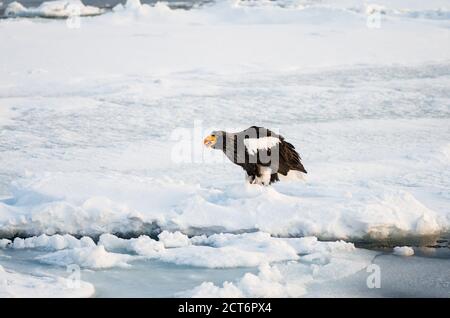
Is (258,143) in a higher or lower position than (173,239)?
higher

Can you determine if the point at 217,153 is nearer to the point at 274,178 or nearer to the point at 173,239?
the point at 274,178

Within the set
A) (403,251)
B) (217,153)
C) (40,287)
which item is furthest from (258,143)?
(40,287)

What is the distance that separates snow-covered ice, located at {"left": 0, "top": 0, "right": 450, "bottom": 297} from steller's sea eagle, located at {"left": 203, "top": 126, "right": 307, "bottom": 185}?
23 cm

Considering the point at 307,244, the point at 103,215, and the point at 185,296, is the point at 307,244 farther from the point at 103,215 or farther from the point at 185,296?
the point at 103,215

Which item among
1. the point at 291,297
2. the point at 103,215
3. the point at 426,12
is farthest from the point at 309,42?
the point at 291,297

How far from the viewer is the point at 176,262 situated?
16.8ft

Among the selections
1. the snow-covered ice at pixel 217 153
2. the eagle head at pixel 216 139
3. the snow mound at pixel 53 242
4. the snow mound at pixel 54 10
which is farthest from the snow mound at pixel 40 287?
the snow mound at pixel 54 10

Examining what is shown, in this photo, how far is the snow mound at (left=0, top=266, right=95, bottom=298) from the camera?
181 inches

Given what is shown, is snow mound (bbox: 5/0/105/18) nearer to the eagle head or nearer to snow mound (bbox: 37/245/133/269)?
the eagle head

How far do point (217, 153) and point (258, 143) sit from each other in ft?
5.95

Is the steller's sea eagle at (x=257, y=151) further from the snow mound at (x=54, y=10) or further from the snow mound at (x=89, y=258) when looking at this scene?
the snow mound at (x=54, y=10)

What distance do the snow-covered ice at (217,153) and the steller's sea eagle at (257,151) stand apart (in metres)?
0.23

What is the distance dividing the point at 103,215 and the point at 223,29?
869cm

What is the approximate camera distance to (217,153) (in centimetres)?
771
